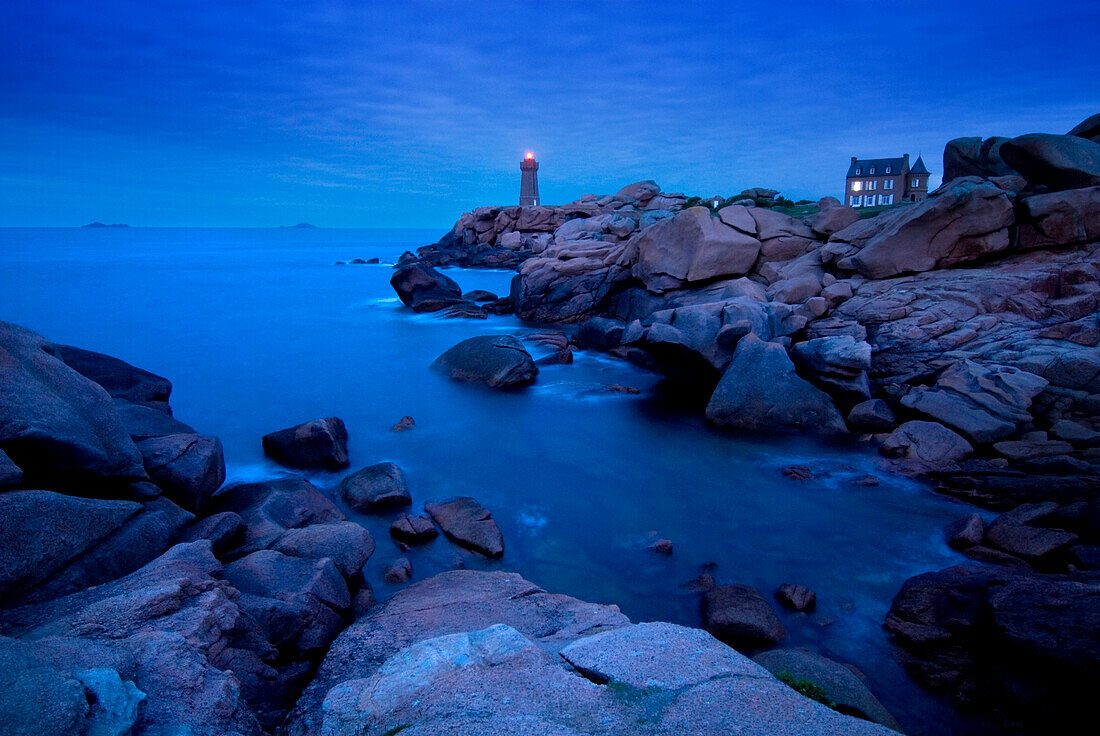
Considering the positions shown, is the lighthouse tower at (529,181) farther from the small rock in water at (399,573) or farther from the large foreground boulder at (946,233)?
the small rock in water at (399,573)

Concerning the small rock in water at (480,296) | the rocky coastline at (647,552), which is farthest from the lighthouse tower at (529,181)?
the rocky coastline at (647,552)

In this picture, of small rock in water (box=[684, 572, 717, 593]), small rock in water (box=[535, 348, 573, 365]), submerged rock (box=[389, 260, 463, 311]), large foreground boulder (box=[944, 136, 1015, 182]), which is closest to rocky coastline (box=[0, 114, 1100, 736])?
small rock in water (box=[684, 572, 717, 593])

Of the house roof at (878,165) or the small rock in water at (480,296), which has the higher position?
the house roof at (878,165)

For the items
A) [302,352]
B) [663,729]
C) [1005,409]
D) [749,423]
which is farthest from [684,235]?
[663,729]

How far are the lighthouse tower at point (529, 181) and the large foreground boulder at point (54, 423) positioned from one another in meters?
64.1

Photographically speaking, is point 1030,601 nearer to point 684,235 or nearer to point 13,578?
point 13,578

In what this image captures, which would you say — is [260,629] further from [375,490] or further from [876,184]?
[876,184]

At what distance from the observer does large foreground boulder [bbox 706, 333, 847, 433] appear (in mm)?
14102

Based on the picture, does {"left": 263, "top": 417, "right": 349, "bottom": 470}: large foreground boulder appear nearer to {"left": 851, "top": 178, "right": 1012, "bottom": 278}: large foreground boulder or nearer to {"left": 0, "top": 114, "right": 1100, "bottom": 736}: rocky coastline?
{"left": 0, "top": 114, "right": 1100, "bottom": 736}: rocky coastline

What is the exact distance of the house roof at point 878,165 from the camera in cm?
5512

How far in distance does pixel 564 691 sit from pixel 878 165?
208 ft

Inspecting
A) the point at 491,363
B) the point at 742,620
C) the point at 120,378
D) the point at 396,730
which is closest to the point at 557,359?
the point at 491,363

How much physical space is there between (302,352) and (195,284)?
2997 cm

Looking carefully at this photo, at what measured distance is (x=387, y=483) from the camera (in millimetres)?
10820
